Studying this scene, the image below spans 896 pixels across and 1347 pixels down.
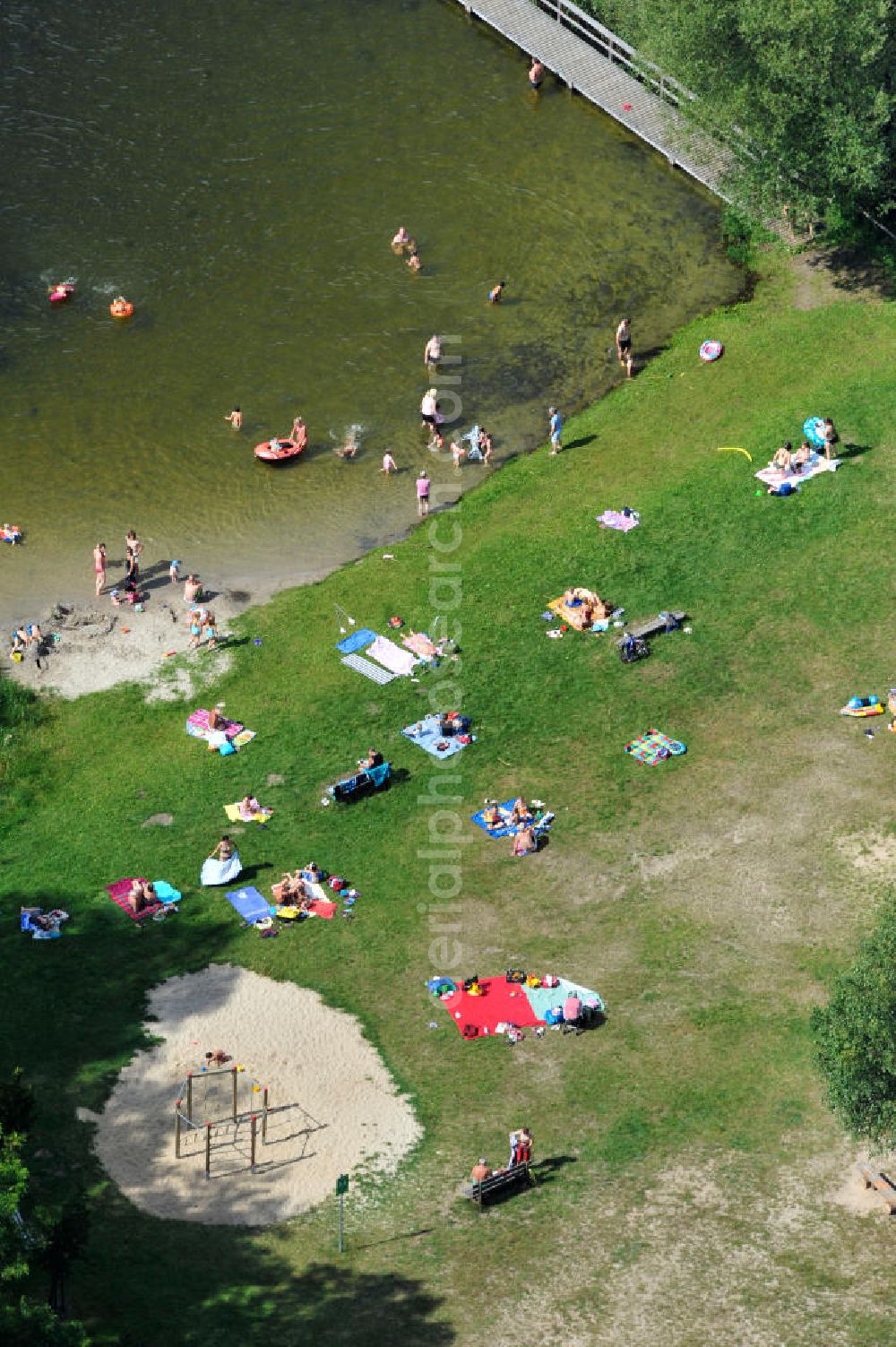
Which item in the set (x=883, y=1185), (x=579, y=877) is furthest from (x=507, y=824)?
(x=883, y=1185)

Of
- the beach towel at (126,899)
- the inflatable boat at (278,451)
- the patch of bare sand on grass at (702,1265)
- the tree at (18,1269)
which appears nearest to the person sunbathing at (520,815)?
the beach towel at (126,899)

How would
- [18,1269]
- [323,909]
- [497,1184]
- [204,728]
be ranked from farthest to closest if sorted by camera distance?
[204,728] < [323,909] < [497,1184] < [18,1269]

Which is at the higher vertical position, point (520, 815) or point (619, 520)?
point (619, 520)

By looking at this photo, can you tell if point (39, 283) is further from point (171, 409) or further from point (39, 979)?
point (39, 979)

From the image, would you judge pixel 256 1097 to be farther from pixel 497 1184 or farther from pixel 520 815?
pixel 520 815

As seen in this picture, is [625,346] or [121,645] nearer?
[121,645]

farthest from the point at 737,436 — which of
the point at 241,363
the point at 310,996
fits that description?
the point at 310,996

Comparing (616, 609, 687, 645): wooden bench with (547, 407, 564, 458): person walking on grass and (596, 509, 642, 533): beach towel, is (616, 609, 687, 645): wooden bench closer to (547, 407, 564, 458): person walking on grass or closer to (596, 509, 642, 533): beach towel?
(596, 509, 642, 533): beach towel
